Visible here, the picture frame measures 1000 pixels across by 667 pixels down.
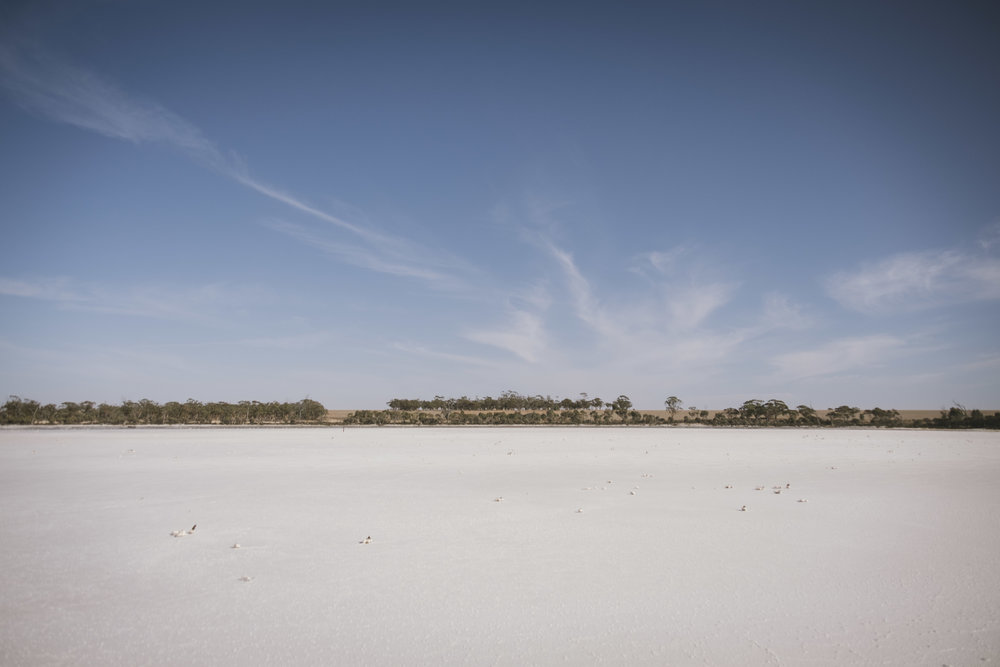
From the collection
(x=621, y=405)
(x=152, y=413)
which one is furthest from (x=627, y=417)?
(x=152, y=413)

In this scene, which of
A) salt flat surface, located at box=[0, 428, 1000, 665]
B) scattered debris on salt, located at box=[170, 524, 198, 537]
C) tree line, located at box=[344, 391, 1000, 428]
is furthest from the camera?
tree line, located at box=[344, 391, 1000, 428]

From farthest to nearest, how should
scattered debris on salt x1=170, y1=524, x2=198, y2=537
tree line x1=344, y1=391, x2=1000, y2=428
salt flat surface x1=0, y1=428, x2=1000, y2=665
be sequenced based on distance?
tree line x1=344, y1=391, x2=1000, y2=428, scattered debris on salt x1=170, y1=524, x2=198, y2=537, salt flat surface x1=0, y1=428, x2=1000, y2=665

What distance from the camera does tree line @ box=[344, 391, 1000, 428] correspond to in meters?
48.5

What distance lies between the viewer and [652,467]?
13.2m

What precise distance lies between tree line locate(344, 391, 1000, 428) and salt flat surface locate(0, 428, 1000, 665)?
44954 mm

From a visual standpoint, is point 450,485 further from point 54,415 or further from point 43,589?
point 54,415

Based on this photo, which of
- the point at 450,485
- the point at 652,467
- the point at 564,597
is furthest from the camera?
the point at 652,467

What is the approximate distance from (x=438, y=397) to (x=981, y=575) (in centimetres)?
8739

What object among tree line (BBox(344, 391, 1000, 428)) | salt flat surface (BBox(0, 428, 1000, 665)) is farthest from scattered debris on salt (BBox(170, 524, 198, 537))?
tree line (BBox(344, 391, 1000, 428))

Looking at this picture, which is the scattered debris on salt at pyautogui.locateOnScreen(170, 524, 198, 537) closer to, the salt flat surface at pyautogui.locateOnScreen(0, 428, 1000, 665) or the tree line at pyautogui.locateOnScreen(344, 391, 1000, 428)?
the salt flat surface at pyautogui.locateOnScreen(0, 428, 1000, 665)

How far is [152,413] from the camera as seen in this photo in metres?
53.0

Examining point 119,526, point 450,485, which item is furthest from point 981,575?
point 119,526

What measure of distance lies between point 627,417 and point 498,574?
6811 centimetres

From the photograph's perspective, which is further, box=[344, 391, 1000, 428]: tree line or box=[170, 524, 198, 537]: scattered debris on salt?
box=[344, 391, 1000, 428]: tree line
